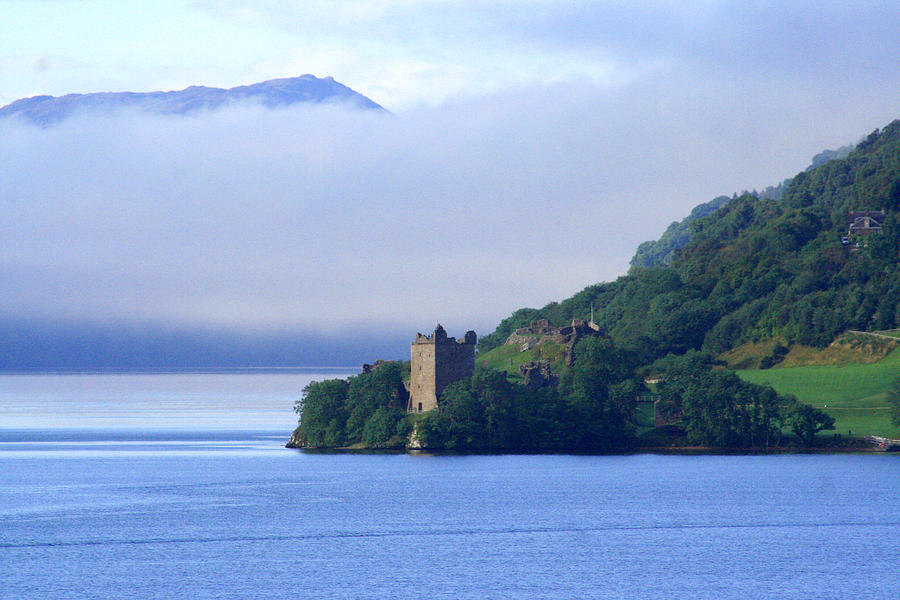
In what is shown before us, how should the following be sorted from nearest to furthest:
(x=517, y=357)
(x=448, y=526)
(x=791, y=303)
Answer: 1. (x=448, y=526)
2. (x=517, y=357)
3. (x=791, y=303)

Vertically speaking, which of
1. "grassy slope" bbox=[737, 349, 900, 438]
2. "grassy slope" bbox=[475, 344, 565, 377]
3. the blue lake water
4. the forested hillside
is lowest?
the blue lake water

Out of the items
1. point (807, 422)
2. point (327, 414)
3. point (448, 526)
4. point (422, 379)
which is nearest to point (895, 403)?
point (807, 422)

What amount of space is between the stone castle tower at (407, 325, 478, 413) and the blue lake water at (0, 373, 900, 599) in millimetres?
11942

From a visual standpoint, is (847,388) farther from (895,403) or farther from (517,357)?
(517,357)

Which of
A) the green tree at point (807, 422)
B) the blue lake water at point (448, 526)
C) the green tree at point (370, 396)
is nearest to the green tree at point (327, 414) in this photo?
the green tree at point (370, 396)

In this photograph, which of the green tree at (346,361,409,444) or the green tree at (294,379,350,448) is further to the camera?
the green tree at (294,379,350,448)

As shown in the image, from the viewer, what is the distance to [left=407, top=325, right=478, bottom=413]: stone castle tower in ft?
418

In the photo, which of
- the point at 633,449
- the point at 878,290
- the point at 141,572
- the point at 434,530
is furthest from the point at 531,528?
the point at 878,290

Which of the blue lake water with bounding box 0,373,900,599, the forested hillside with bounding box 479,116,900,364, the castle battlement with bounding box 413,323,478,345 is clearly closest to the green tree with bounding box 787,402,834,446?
the blue lake water with bounding box 0,373,900,599

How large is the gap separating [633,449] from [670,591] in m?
63.9

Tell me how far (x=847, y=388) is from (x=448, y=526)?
251ft

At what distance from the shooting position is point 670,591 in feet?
198

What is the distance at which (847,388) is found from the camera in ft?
459

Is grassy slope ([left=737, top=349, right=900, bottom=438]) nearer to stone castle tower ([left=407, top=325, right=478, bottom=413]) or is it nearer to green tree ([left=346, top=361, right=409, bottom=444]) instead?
stone castle tower ([left=407, top=325, right=478, bottom=413])
